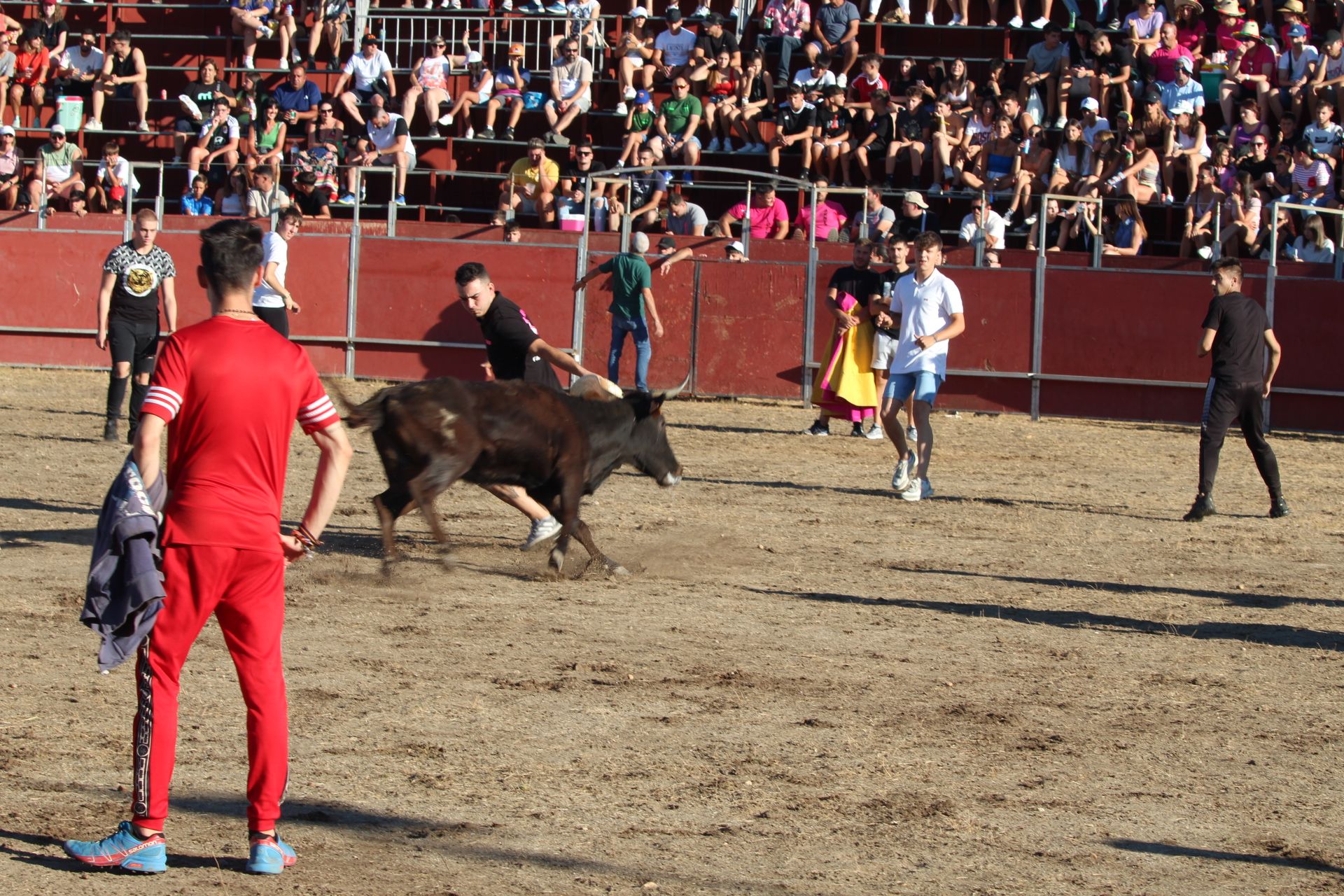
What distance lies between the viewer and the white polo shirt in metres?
10.9

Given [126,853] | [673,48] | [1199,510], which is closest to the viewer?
[126,853]

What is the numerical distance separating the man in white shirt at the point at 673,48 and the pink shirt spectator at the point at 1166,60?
619 cm

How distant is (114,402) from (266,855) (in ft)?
29.5

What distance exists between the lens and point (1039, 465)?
1340 cm

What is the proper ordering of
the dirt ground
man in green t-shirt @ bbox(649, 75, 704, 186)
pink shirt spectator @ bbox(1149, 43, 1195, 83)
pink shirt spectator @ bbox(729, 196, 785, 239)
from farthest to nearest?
man in green t-shirt @ bbox(649, 75, 704, 186), pink shirt spectator @ bbox(1149, 43, 1195, 83), pink shirt spectator @ bbox(729, 196, 785, 239), the dirt ground

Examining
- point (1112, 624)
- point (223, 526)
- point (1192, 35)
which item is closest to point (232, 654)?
point (223, 526)

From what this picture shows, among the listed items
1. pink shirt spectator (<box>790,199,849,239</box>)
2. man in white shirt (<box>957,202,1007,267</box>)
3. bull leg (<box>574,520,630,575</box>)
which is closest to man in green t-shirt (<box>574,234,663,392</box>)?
pink shirt spectator (<box>790,199,849,239</box>)

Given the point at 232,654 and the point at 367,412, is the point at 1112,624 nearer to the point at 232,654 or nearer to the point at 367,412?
the point at 367,412

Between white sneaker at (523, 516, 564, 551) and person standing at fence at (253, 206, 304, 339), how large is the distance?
4.08 meters

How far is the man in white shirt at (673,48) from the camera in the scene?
22.5m

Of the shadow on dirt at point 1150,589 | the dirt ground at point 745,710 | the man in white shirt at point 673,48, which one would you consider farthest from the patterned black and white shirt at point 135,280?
the man in white shirt at point 673,48

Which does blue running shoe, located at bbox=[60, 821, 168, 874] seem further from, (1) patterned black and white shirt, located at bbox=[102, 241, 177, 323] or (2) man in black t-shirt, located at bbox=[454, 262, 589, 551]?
(1) patterned black and white shirt, located at bbox=[102, 241, 177, 323]

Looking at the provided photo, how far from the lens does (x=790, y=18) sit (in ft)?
72.3

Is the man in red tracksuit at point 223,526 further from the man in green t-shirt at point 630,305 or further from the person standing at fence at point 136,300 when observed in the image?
the man in green t-shirt at point 630,305
